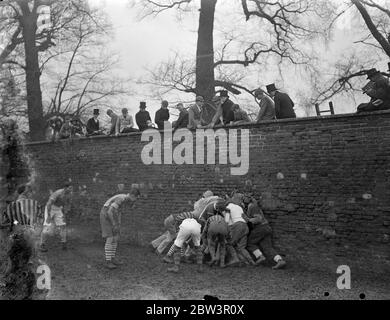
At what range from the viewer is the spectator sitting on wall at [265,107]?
9914mm

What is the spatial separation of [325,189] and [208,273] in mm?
2626

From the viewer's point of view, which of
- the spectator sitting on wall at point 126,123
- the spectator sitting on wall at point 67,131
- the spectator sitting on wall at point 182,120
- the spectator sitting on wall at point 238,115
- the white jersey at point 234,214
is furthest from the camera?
the spectator sitting on wall at point 67,131

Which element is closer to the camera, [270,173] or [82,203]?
[270,173]

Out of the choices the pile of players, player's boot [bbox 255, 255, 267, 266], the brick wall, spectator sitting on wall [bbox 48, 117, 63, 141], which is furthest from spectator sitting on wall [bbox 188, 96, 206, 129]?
spectator sitting on wall [bbox 48, 117, 63, 141]

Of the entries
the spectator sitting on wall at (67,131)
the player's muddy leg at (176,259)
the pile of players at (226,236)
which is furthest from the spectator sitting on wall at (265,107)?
the spectator sitting on wall at (67,131)

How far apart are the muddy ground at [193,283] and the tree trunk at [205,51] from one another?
23.1 ft

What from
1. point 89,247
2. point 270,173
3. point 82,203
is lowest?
point 89,247

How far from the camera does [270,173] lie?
952 cm

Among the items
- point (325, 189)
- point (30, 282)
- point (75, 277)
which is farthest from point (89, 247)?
point (325, 189)

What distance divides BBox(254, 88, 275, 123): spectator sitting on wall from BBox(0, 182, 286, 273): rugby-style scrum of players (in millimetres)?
1689

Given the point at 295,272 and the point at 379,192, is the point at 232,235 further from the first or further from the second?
the point at 379,192

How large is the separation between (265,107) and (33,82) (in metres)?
10.7

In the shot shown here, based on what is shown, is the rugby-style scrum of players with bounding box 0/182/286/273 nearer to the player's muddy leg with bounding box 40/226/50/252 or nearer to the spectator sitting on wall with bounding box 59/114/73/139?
the player's muddy leg with bounding box 40/226/50/252

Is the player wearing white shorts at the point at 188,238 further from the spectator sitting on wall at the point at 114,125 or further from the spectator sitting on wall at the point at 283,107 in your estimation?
the spectator sitting on wall at the point at 114,125
